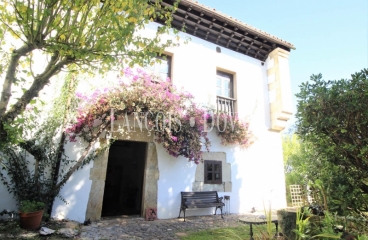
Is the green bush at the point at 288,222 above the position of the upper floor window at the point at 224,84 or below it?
below

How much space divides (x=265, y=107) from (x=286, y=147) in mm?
8588

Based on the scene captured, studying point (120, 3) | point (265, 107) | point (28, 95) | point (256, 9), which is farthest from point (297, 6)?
point (28, 95)

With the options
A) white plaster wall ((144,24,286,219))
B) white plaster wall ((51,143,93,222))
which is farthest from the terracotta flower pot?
white plaster wall ((144,24,286,219))

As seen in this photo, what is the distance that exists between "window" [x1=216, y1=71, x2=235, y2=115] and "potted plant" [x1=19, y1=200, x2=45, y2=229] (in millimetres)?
5432

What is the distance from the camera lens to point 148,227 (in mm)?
4852

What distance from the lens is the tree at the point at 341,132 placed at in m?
3.22

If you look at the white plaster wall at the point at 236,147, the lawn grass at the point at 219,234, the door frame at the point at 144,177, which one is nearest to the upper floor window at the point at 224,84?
the white plaster wall at the point at 236,147

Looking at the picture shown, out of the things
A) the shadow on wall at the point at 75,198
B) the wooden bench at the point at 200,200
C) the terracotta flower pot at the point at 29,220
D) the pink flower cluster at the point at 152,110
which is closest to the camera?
the terracotta flower pot at the point at 29,220

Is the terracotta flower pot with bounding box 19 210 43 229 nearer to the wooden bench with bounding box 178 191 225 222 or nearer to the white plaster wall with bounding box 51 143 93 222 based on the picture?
the white plaster wall with bounding box 51 143 93 222

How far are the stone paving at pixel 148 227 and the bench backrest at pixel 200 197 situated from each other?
449 mm

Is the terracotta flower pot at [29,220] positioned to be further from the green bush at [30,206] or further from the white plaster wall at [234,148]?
the white plaster wall at [234,148]

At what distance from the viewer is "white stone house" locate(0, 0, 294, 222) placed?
19.9 ft

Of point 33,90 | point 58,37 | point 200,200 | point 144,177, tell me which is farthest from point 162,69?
point 33,90

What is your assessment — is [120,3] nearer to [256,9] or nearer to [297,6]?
[256,9]
